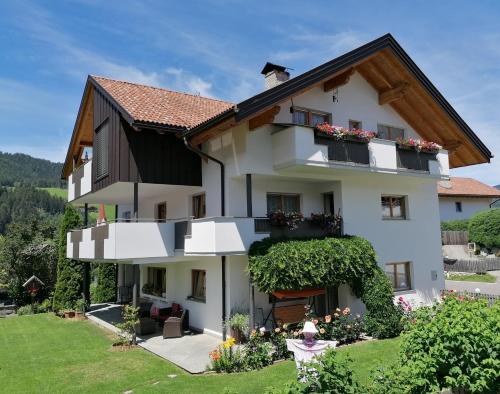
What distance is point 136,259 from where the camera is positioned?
13664 millimetres

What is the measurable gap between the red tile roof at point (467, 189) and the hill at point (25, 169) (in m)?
145

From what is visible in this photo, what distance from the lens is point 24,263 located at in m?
23.9

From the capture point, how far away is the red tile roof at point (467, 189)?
42.5 m

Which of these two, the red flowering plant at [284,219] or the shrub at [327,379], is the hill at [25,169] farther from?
the shrub at [327,379]

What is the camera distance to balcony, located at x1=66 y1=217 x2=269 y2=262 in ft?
40.9

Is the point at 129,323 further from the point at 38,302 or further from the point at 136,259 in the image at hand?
the point at 38,302

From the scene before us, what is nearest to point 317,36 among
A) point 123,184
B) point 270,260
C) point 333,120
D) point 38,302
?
point 333,120

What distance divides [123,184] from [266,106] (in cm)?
624

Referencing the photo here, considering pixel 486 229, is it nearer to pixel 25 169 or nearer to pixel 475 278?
pixel 475 278

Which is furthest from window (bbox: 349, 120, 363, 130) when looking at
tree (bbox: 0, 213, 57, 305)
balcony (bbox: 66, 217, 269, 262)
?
tree (bbox: 0, 213, 57, 305)

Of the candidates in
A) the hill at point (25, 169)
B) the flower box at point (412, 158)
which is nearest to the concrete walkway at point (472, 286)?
the flower box at point (412, 158)

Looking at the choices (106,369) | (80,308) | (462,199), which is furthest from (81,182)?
(462,199)

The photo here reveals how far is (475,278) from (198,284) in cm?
2367

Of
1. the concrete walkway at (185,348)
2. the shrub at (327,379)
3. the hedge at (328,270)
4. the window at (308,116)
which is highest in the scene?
the window at (308,116)
